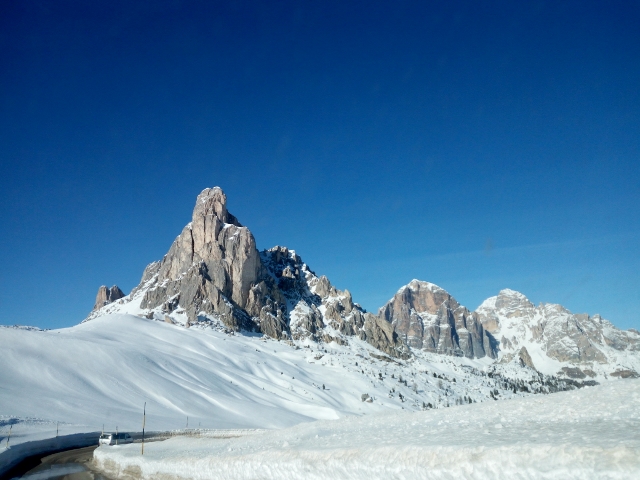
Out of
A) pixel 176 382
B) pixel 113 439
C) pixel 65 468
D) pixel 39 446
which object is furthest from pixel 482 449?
pixel 176 382

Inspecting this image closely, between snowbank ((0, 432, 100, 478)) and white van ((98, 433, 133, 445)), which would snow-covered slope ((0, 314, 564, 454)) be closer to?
snowbank ((0, 432, 100, 478))

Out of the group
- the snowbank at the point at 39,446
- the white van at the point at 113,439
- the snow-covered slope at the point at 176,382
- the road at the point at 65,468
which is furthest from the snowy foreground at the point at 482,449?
the snow-covered slope at the point at 176,382

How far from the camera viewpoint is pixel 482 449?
34.9ft

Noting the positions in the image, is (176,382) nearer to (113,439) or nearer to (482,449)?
(113,439)

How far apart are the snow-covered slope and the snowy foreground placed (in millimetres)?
31735

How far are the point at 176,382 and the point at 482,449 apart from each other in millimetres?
102196

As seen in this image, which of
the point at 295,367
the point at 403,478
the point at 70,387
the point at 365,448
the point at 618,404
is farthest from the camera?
the point at 295,367

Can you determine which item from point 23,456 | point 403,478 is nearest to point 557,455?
point 403,478

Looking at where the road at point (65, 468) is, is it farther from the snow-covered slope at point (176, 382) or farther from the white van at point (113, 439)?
the snow-covered slope at point (176, 382)

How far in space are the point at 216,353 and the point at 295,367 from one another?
29.8 m

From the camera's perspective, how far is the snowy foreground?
9414mm

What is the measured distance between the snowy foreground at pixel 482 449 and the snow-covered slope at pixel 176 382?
31735mm

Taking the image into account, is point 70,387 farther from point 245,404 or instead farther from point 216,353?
point 216,353

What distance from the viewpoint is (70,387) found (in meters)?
76.4
